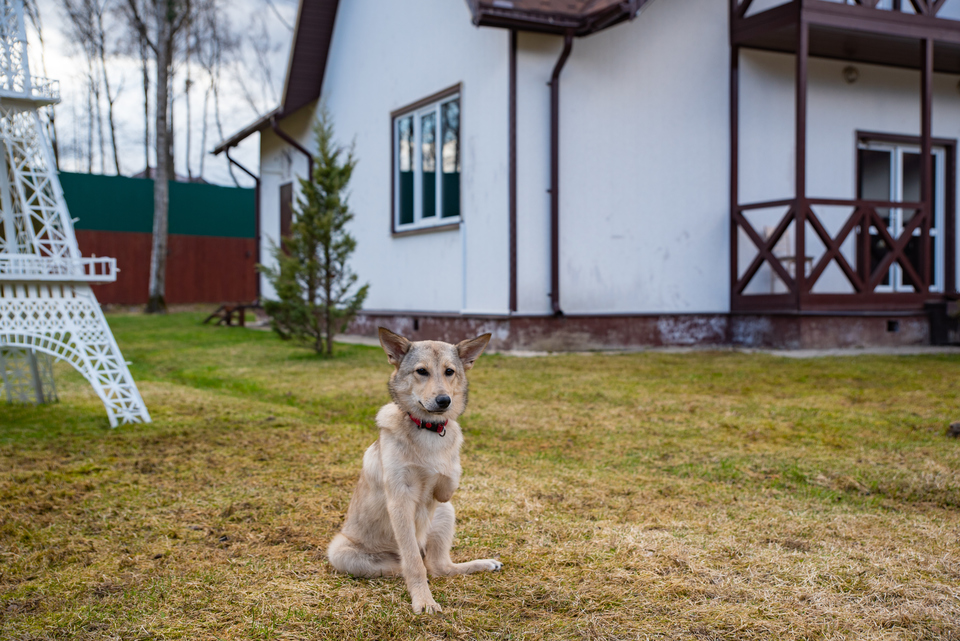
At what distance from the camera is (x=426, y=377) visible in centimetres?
250

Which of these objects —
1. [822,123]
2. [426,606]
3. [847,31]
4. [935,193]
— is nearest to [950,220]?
[935,193]

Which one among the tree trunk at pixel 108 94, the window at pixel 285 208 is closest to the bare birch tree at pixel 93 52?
the tree trunk at pixel 108 94

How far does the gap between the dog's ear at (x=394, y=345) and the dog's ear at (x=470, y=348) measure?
20cm

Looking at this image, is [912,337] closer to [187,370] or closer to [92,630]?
[187,370]

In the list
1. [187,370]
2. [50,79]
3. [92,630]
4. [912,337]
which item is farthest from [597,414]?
[912,337]

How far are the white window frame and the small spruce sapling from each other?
812cm

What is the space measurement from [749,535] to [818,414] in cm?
283

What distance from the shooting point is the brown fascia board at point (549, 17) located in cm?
839

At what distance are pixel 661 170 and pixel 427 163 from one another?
11.2 ft

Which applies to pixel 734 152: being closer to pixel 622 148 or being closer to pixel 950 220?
pixel 622 148

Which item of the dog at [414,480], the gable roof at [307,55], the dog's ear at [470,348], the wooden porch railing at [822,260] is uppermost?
the gable roof at [307,55]

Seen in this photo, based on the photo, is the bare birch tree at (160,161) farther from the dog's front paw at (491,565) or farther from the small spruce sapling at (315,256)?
the dog's front paw at (491,565)

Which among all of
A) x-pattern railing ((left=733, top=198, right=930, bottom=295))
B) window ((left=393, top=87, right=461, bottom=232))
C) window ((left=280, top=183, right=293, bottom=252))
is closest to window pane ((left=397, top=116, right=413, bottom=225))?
window ((left=393, top=87, right=461, bottom=232))

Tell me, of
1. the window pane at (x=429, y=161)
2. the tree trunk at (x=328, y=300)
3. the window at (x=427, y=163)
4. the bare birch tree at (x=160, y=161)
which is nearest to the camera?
the tree trunk at (x=328, y=300)
